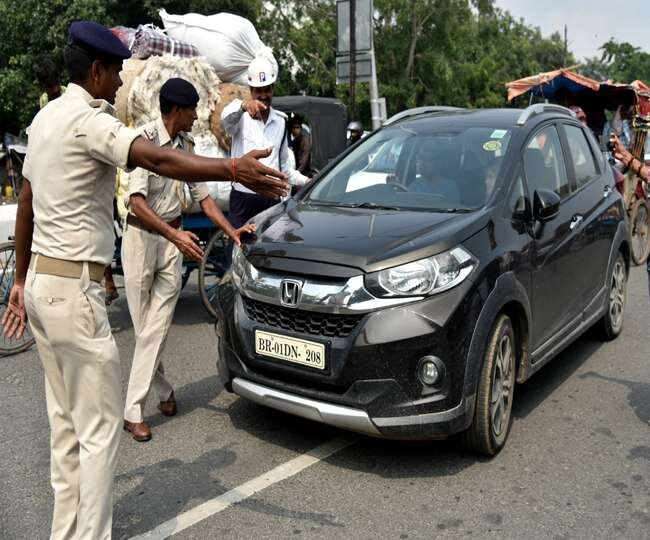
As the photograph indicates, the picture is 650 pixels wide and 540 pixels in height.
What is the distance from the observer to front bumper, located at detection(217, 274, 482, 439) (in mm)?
3600

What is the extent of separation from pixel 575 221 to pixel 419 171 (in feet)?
3.65

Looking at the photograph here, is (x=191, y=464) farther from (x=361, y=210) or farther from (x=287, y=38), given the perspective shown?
(x=287, y=38)

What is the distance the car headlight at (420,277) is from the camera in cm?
366

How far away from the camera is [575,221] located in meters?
4.99

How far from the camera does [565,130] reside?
5.44m

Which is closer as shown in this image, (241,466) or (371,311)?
(371,311)

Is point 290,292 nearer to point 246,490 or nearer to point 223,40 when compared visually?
point 246,490

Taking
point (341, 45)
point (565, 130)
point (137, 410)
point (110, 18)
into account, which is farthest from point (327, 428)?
point (110, 18)

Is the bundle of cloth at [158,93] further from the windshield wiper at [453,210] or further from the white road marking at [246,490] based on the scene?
the white road marking at [246,490]

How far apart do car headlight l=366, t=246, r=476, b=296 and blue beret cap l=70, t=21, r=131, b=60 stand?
162cm

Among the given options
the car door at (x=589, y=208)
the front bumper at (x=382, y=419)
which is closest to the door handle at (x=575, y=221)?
the car door at (x=589, y=208)

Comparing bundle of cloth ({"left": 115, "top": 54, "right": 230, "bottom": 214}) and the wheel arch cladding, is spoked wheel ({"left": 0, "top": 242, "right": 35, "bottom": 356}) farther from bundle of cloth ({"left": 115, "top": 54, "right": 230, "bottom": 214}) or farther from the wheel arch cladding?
the wheel arch cladding

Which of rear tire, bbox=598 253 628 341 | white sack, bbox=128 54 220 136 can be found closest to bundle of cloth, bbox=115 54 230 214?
white sack, bbox=128 54 220 136

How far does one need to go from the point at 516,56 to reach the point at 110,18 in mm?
31797
